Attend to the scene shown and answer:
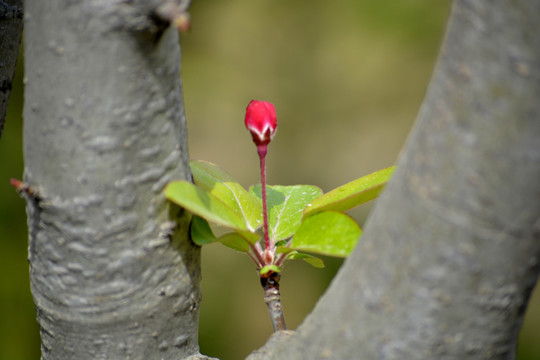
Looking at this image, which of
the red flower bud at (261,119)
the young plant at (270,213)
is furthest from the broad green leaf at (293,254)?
the red flower bud at (261,119)

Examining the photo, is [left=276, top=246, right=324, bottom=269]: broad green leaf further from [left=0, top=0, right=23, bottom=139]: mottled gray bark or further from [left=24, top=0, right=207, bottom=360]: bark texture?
[left=0, top=0, right=23, bottom=139]: mottled gray bark

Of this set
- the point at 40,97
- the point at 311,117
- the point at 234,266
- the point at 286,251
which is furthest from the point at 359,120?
the point at 40,97

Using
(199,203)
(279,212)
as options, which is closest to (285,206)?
(279,212)

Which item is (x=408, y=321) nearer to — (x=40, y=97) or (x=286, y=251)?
(x=286, y=251)

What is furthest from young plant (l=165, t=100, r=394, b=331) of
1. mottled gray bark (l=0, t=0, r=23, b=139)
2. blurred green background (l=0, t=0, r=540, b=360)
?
blurred green background (l=0, t=0, r=540, b=360)

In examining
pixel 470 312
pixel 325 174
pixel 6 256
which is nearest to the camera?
pixel 470 312
